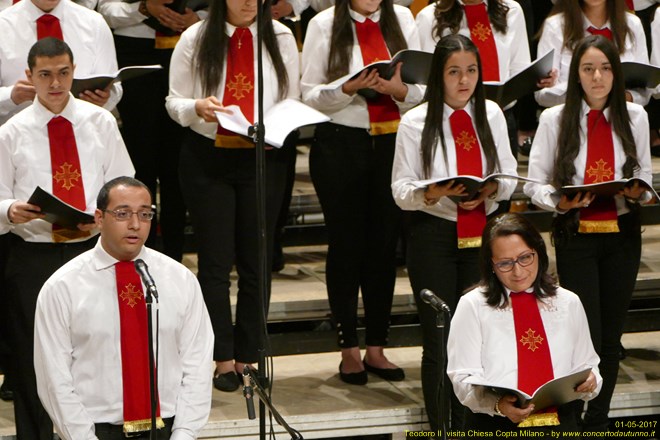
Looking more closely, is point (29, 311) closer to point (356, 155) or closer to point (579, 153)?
point (356, 155)

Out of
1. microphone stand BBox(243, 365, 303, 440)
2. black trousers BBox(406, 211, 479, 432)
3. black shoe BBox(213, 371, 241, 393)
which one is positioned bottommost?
black shoe BBox(213, 371, 241, 393)

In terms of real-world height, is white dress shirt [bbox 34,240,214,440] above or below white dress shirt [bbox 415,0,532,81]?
below

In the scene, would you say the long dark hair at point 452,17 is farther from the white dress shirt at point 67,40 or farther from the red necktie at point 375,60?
the white dress shirt at point 67,40

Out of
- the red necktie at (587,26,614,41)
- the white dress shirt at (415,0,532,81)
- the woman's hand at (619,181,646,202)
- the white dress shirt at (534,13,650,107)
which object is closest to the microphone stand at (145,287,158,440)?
the woman's hand at (619,181,646,202)

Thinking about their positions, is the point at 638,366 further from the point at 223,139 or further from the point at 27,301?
the point at 27,301

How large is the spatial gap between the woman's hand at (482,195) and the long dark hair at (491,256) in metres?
0.45

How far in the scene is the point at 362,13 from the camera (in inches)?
234

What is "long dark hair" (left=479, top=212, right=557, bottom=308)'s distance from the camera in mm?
4836

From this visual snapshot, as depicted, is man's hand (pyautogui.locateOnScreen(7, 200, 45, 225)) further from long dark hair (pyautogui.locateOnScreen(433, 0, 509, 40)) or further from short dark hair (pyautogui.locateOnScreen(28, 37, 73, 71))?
long dark hair (pyautogui.locateOnScreen(433, 0, 509, 40))

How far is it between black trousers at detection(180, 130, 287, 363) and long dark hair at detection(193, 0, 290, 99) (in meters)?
0.26

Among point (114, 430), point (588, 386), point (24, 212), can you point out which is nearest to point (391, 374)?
point (588, 386)

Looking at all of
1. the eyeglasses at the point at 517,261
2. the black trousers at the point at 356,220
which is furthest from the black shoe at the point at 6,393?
the eyeglasses at the point at 517,261

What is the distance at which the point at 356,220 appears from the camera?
19.4ft

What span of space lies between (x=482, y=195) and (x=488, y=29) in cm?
114
